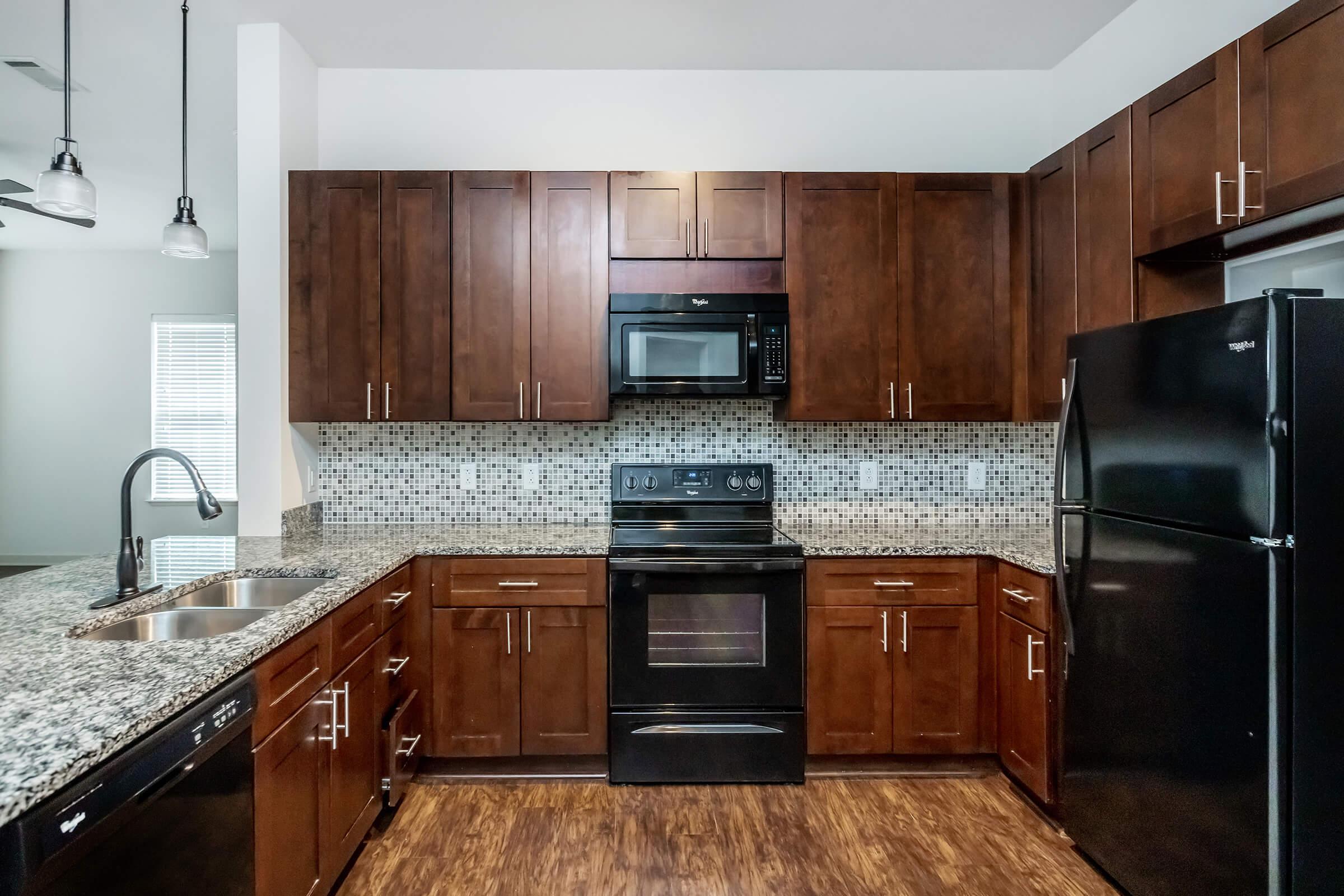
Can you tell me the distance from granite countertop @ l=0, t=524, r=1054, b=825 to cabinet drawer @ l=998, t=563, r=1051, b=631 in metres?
0.05

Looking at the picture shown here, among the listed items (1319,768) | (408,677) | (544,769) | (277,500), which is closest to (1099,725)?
(1319,768)

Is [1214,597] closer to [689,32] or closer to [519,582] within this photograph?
[519,582]

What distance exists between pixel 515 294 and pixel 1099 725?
2461 millimetres

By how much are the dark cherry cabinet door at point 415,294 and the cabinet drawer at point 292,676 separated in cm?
123

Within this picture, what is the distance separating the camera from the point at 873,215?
109 inches

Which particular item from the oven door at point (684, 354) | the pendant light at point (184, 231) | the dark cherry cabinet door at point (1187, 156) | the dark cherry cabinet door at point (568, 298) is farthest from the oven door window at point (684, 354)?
the pendant light at point (184, 231)

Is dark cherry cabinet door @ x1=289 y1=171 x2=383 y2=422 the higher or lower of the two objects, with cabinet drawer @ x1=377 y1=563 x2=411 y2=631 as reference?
higher

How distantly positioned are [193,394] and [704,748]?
18.6 feet

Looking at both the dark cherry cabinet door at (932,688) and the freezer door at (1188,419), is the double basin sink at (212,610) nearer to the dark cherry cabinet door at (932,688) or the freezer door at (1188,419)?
the dark cherry cabinet door at (932,688)

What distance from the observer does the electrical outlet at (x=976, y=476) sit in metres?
3.07

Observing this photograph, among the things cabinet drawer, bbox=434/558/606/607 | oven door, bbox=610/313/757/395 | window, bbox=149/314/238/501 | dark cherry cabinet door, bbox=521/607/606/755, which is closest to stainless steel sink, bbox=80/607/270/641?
cabinet drawer, bbox=434/558/606/607

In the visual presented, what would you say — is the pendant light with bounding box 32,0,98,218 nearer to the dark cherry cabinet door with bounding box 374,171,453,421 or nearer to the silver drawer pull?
the dark cherry cabinet door with bounding box 374,171,453,421

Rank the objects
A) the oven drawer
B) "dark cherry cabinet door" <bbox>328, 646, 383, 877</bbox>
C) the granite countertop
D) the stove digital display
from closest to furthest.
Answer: the granite countertop → "dark cherry cabinet door" <bbox>328, 646, 383, 877</bbox> → the oven drawer → the stove digital display

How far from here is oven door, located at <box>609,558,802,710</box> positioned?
2.47 metres
